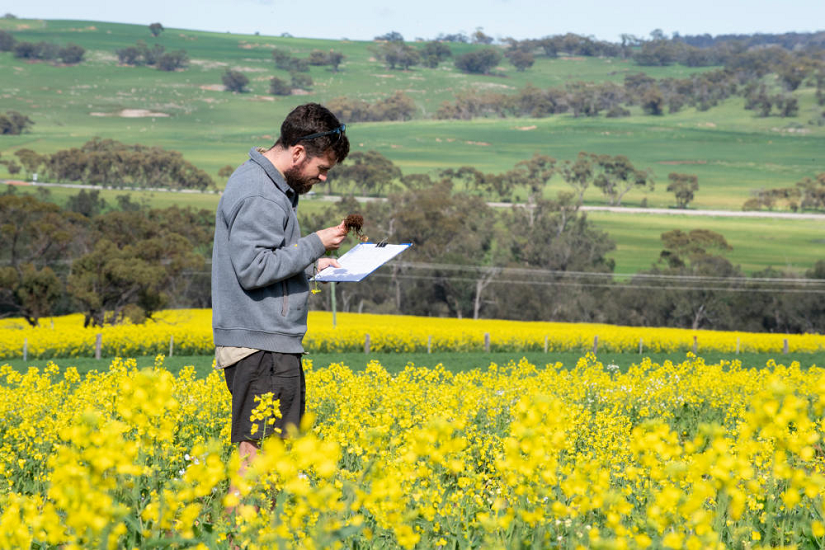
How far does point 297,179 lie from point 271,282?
589 mm

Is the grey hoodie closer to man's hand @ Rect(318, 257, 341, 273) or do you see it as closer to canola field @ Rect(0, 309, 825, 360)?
man's hand @ Rect(318, 257, 341, 273)

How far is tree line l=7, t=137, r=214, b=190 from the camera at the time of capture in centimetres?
8994

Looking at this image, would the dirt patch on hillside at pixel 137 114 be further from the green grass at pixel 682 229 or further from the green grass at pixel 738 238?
the green grass at pixel 738 238

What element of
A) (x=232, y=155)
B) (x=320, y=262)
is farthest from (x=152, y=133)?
(x=320, y=262)

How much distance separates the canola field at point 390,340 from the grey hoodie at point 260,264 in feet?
93.7

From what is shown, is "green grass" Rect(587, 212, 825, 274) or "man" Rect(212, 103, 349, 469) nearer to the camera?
"man" Rect(212, 103, 349, 469)

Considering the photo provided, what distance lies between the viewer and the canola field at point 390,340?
102ft

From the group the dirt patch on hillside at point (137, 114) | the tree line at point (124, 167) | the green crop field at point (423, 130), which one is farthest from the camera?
the dirt patch on hillside at point (137, 114)

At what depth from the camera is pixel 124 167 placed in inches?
3597

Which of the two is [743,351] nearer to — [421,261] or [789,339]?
[789,339]

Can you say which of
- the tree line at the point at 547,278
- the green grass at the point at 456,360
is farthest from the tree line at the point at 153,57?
the green grass at the point at 456,360

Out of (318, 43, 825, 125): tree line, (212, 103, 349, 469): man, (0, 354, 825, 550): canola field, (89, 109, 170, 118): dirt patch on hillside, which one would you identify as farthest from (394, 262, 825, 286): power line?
(89, 109, 170, 118): dirt patch on hillside

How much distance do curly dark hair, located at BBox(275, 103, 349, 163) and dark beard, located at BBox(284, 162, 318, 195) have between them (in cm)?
11

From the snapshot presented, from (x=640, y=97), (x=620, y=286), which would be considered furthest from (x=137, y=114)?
(x=620, y=286)
